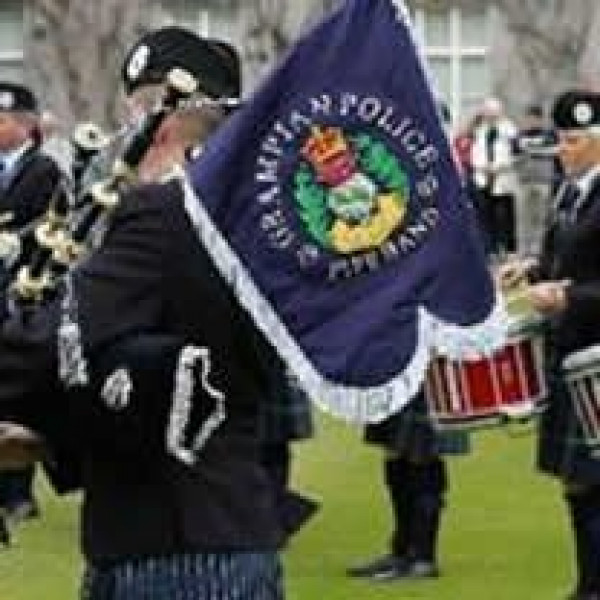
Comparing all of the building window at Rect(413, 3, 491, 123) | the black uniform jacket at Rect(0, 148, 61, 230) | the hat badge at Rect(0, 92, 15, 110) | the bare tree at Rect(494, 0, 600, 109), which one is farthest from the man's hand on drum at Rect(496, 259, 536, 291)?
the building window at Rect(413, 3, 491, 123)

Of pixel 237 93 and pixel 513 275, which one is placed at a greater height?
pixel 237 93

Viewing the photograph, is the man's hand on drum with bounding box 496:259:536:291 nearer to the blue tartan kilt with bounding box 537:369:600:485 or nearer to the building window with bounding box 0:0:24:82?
the blue tartan kilt with bounding box 537:369:600:485

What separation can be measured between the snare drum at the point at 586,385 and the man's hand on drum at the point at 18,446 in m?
2.86

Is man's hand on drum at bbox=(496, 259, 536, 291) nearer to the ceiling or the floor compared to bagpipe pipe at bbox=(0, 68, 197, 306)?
nearer to the floor

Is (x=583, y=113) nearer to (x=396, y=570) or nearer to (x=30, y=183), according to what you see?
(x=396, y=570)

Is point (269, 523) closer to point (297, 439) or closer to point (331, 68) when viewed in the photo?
point (331, 68)

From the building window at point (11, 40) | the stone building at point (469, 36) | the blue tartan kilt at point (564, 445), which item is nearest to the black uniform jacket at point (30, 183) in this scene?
the blue tartan kilt at point (564, 445)

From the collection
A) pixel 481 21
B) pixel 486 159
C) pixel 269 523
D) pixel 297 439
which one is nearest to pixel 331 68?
pixel 269 523

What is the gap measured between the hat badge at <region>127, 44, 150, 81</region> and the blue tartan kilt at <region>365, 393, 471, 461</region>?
11.9 feet

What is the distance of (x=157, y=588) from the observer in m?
3.50

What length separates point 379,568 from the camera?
24.2 ft

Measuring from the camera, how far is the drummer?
6.20m

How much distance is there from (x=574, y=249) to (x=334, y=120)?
3.09 metres

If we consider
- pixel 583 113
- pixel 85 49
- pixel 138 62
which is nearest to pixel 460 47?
pixel 85 49
